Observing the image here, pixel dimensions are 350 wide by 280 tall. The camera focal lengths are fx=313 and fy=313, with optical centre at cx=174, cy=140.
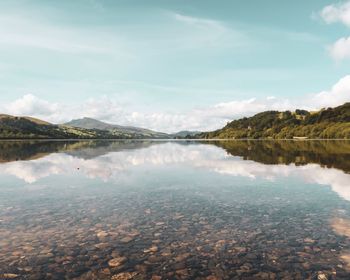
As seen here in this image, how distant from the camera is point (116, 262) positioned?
14.5 meters

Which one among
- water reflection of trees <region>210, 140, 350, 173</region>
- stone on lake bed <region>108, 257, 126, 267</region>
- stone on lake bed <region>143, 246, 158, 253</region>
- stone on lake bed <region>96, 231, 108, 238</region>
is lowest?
stone on lake bed <region>96, 231, 108, 238</region>

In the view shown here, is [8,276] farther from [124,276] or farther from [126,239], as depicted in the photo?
[126,239]

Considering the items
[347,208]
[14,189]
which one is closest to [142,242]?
[347,208]

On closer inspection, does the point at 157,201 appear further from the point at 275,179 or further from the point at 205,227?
the point at 275,179

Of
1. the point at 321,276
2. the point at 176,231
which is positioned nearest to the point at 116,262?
the point at 176,231

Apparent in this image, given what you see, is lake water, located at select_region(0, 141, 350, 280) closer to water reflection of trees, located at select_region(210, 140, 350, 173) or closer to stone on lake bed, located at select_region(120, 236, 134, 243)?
stone on lake bed, located at select_region(120, 236, 134, 243)

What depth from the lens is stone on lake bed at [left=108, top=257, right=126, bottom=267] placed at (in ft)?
46.8

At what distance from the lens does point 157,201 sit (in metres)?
28.1

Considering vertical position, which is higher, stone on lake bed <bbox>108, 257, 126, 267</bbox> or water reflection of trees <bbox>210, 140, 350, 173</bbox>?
water reflection of trees <bbox>210, 140, 350, 173</bbox>

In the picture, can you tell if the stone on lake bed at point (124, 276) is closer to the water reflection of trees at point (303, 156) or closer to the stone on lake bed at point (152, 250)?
the stone on lake bed at point (152, 250)

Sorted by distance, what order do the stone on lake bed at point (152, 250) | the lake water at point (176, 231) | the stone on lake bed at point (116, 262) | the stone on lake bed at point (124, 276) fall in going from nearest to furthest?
the stone on lake bed at point (124, 276) → the lake water at point (176, 231) → the stone on lake bed at point (116, 262) → the stone on lake bed at point (152, 250)

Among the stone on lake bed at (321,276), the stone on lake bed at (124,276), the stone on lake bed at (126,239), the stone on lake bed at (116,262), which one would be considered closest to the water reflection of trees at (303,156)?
the stone on lake bed at (321,276)

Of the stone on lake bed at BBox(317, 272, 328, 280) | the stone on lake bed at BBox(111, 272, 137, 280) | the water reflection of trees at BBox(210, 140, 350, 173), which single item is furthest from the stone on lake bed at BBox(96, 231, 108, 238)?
the water reflection of trees at BBox(210, 140, 350, 173)

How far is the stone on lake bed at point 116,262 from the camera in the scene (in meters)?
14.2
